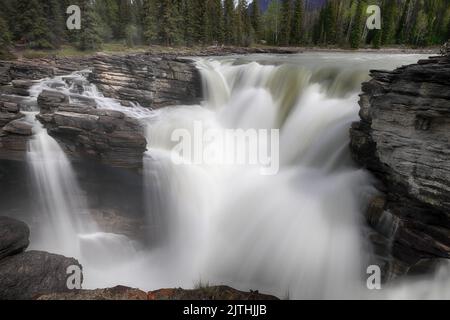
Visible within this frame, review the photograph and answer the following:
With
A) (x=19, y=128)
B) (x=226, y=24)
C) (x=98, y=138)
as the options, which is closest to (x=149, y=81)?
(x=98, y=138)

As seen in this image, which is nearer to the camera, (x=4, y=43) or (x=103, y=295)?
(x=103, y=295)

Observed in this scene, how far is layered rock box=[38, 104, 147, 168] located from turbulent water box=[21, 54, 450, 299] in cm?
66

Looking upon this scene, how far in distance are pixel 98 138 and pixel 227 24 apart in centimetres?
4964

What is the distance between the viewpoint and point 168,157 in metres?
13.3

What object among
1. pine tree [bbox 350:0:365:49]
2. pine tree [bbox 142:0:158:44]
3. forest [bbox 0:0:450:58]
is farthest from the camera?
pine tree [bbox 142:0:158:44]

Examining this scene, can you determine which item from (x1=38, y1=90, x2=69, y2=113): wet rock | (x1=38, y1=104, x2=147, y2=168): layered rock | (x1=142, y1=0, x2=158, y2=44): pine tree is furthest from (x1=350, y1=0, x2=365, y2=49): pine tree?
(x1=38, y1=90, x2=69, y2=113): wet rock

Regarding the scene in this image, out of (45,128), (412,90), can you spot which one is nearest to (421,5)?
(412,90)

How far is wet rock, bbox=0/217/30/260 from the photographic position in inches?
297

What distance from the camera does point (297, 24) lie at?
175 ft

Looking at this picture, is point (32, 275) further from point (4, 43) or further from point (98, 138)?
point (4, 43)

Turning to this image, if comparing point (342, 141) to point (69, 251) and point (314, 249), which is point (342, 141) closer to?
point (314, 249)

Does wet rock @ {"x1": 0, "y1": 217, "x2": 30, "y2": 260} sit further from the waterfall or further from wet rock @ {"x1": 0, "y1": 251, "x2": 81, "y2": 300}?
the waterfall

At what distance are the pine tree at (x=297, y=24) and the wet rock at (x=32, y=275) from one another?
185 feet
